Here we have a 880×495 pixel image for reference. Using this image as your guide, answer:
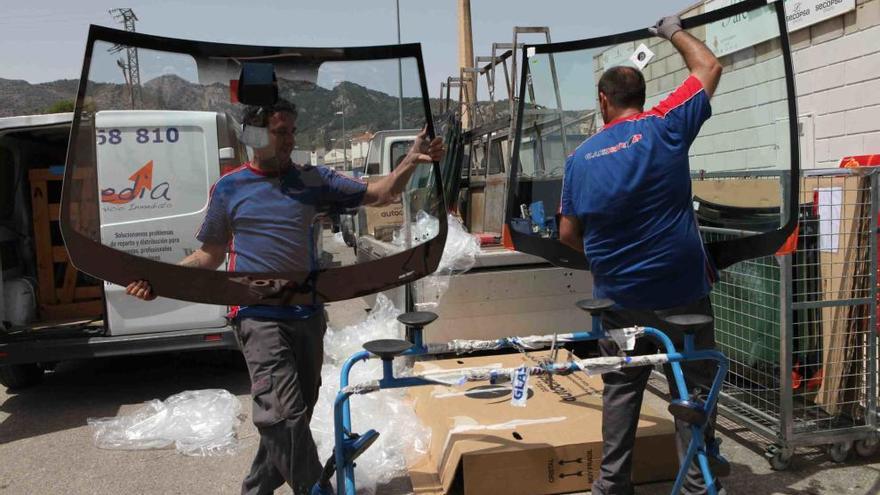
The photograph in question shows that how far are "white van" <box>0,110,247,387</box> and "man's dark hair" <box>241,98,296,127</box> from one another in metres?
0.16

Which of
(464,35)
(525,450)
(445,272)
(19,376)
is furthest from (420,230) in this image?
(464,35)

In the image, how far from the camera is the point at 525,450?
3.29 metres

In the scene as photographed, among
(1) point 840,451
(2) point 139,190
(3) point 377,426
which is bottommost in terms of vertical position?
(1) point 840,451

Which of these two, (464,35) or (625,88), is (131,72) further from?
(464,35)

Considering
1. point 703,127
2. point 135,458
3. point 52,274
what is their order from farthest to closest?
point 52,274 → point 135,458 → point 703,127

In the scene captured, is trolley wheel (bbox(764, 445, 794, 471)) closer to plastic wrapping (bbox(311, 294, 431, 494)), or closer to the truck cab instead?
plastic wrapping (bbox(311, 294, 431, 494))

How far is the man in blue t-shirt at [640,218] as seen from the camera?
2.61 meters

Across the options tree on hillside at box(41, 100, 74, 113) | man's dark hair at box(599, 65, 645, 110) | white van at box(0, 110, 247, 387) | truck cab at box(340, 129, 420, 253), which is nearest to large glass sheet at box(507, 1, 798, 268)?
man's dark hair at box(599, 65, 645, 110)

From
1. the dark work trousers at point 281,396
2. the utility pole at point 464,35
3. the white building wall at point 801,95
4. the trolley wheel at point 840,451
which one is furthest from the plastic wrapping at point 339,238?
the utility pole at point 464,35

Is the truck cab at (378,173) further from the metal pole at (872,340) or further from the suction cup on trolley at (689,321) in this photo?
the metal pole at (872,340)

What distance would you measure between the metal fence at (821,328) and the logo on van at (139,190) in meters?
3.08

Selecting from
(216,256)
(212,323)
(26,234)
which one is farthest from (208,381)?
(216,256)

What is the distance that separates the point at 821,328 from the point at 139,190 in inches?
156

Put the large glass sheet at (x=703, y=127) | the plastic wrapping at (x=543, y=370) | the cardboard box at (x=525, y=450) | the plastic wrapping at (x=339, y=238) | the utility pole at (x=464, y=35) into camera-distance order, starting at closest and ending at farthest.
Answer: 1. the plastic wrapping at (x=543, y=370)
2. the plastic wrapping at (x=339, y=238)
3. the large glass sheet at (x=703, y=127)
4. the cardboard box at (x=525, y=450)
5. the utility pole at (x=464, y=35)
